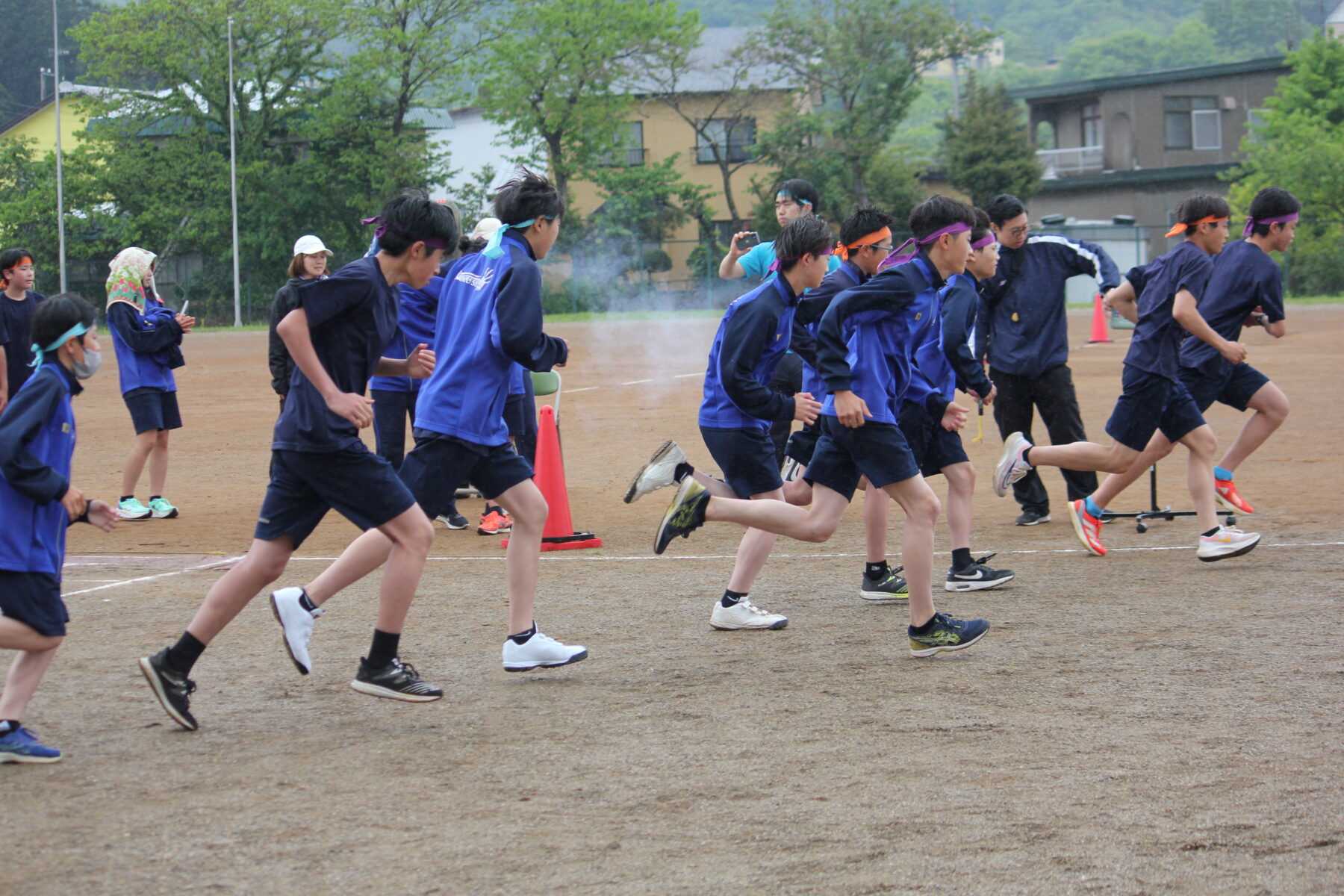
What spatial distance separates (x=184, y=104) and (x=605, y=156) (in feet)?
52.5

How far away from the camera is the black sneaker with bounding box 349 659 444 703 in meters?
4.77

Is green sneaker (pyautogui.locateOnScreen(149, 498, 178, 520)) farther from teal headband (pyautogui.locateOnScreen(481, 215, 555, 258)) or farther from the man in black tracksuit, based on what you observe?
the man in black tracksuit

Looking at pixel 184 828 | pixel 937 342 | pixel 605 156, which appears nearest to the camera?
pixel 184 828

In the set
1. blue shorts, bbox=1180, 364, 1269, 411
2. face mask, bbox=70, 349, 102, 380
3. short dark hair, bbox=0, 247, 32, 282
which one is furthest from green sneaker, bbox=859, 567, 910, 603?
short dark hair, bbox=0, 247, 32, 282

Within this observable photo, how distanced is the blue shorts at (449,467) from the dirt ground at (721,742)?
76 cm

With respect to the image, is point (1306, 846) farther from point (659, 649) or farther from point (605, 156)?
point (605, 156)

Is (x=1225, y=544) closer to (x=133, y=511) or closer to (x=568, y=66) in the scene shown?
(x=133, y=511)

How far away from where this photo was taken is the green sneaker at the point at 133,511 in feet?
31.6

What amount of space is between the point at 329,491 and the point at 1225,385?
5.69 meters

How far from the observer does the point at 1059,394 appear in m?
8.66

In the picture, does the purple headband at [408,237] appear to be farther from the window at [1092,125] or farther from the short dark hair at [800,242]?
the window at [1092,125]

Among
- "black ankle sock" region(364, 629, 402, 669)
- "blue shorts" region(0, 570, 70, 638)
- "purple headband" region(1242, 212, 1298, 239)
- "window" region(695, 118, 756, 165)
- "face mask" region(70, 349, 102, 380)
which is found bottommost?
"black ankle sock" region(364, 629, 402, 669)

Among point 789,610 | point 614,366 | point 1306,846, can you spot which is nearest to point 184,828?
point 1306,846

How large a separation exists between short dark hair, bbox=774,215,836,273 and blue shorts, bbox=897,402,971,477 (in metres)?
1.30
